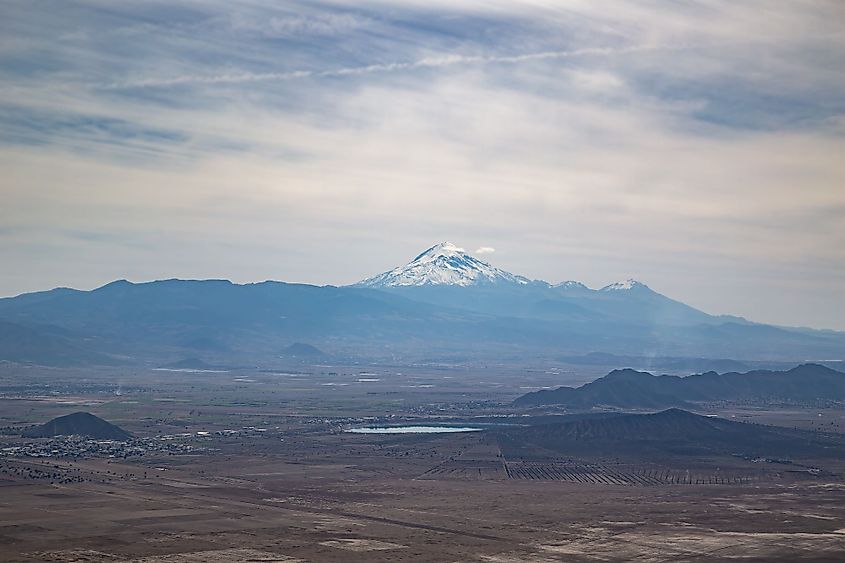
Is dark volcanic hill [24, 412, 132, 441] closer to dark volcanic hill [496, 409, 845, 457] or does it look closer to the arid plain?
the arid plain

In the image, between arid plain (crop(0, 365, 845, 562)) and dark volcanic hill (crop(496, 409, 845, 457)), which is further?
dark volcanic hill (crop(496, 409, 845, 457))

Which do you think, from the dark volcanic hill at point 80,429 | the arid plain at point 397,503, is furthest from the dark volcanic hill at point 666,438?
the dark volcanic hill at point 80,429

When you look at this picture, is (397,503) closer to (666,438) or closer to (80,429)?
(666,438)

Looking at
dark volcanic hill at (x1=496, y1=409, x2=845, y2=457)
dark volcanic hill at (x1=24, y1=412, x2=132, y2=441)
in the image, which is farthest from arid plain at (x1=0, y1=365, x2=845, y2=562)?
dark volcanic hill at (x1=496, y1=409, x2=845, y2=457)

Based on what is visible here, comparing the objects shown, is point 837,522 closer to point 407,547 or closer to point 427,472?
point 407,547

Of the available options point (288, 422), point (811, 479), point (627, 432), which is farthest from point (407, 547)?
point (288, 422)

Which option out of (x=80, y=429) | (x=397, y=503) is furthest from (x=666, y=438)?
(x=80, y=429)
